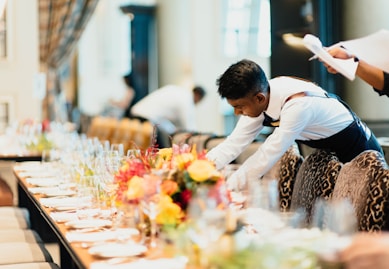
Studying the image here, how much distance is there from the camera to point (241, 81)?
12.4 ft

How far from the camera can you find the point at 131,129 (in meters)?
9.41

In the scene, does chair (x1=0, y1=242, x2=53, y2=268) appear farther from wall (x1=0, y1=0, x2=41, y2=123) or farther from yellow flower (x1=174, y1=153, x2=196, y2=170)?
wall (x1=0, y1=0, x2=41, y2=123)

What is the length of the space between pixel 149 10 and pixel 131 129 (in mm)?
4768

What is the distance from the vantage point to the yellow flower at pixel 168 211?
269 cm

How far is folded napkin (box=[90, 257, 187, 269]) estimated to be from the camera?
2.34 m

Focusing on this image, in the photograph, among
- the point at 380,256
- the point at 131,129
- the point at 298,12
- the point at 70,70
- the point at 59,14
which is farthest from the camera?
the point at 70,70

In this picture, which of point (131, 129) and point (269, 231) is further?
point (131, 129)

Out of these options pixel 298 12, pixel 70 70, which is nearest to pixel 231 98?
pixel 298 12

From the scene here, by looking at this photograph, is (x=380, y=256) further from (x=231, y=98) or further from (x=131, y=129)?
(x=131, y=129)

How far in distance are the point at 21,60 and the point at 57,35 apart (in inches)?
177

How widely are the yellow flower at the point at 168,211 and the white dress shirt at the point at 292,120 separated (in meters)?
1.12

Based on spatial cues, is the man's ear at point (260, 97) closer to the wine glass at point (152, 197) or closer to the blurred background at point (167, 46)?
the wine glass at point (152, 197)

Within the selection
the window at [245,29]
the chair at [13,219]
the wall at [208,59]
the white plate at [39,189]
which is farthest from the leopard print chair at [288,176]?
the window at [245,29]

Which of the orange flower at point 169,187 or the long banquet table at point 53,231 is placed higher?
the orange flower at point 169,187
